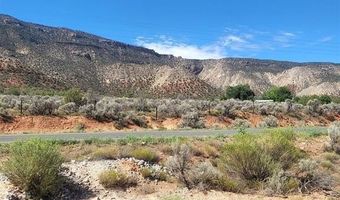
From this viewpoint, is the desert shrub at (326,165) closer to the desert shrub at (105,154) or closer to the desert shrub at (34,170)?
the desert shrub at (105,154)

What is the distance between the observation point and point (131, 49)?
562 feet

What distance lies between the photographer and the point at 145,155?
62.9 feet

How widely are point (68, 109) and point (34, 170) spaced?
83.4 feet

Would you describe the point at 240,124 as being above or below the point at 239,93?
above

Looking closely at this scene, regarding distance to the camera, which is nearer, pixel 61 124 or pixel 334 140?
pixel 334 140

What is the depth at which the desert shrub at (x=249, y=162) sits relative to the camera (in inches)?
706

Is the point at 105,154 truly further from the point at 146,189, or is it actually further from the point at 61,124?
the point at 61,124

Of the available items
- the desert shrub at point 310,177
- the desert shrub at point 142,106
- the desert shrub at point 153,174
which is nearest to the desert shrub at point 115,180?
the desert shrub at point 153,174

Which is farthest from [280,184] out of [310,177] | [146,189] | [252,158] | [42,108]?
[42,108]

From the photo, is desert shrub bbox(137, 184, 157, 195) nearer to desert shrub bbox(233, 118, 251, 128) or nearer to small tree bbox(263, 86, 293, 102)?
desert shrub bbox(233, 118, 251, 128)

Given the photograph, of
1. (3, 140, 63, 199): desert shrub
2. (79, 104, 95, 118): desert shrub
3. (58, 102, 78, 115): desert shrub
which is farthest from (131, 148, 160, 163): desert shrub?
(58, 102, 78, 115): desert shrub

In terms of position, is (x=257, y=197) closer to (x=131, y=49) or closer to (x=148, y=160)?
(x=148, y=160)

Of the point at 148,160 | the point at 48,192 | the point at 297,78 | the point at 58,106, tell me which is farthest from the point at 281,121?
the point at 297,78

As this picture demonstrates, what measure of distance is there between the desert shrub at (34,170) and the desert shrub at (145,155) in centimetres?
421
